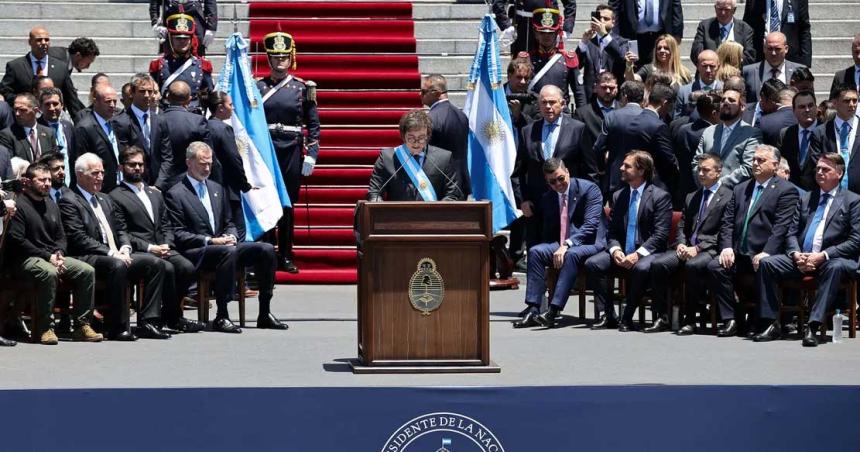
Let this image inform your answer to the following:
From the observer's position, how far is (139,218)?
11.3m

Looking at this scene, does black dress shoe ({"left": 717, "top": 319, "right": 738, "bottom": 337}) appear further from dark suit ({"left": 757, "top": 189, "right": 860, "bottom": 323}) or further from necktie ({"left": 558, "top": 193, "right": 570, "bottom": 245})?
necktie ({"left": 558, "top": 193, "right": 570, "bottom": 245})

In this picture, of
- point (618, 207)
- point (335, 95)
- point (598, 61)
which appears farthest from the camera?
point (335, 95)

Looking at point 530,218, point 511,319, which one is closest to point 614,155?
point 530,218

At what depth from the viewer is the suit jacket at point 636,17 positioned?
15.4 metres

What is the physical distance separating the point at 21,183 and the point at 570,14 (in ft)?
21.9

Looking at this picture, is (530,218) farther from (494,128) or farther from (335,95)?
(335,95)

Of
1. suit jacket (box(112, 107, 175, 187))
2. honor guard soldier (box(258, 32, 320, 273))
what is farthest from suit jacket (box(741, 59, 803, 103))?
suit jacket (box(112, 107, 175, 187))

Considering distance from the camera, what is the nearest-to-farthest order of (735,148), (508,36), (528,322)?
(528,322) → (735,148) → (508,36)

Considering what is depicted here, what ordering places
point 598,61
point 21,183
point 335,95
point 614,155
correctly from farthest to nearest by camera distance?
point 335,95 → point 598,61 → point 614,155 → point 21,183

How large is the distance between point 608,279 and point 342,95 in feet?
19.1

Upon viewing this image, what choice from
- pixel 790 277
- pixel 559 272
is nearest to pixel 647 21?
pixel 559 272

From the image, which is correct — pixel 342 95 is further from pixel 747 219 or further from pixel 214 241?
pixel 747 219

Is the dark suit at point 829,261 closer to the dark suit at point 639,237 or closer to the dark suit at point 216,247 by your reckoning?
the dark suit at point 639,237

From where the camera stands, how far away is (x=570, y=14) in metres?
15.6
